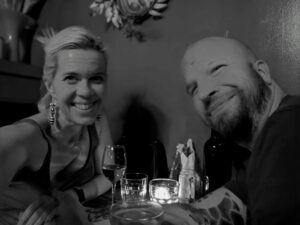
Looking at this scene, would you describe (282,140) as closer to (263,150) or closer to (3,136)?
(263,150)

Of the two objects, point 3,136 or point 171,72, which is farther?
point 171,72

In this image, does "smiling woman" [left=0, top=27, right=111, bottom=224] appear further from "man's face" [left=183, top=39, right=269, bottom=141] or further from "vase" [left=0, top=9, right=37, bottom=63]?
"man's face" [left=183, top=39, right=269, bottom=141]

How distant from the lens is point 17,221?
75 centimetres

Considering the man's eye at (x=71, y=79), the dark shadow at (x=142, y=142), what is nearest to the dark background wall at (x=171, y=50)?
the dark shadow at (x=142, y=142)

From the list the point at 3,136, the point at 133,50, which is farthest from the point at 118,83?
the point at 3,136

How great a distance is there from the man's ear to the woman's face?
1.64 ft

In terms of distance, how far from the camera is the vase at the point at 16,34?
0.82 m

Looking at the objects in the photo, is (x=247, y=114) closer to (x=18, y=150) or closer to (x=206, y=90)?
(x=206, y=90)

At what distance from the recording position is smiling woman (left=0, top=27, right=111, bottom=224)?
75 cm

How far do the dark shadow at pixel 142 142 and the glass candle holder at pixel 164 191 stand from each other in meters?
0.11

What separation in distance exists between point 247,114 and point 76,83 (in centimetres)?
55

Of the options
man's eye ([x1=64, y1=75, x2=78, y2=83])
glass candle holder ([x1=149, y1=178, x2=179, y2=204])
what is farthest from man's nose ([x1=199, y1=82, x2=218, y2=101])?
man's eye ([x1=64, y1=75, x2=78, y2=83])

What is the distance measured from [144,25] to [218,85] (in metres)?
0.39

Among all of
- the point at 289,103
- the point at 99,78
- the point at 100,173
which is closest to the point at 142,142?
the point at 100,173
